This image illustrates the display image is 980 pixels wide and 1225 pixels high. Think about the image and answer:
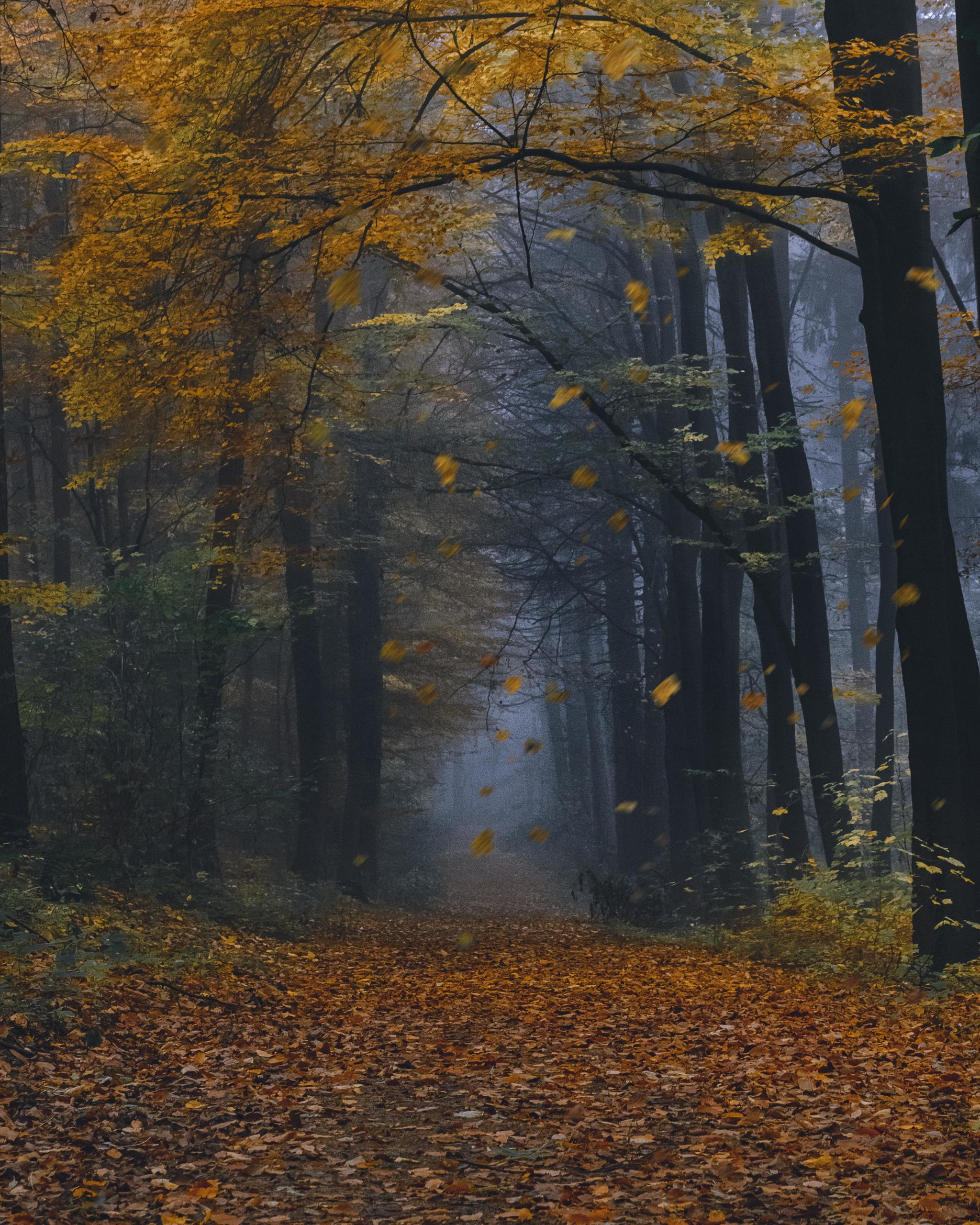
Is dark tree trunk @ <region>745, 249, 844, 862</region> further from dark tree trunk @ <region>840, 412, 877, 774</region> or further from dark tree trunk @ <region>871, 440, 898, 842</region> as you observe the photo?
dark tree trunk @ <region>840, 412, 877, 774</region>

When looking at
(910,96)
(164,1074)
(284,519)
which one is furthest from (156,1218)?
(284,519)

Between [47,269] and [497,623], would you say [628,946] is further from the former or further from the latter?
[497,623]

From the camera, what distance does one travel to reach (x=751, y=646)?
26.4 meters

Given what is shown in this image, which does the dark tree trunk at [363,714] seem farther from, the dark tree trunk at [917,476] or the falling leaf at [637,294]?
the dark tree trunk at [917,476]

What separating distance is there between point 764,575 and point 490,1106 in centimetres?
815

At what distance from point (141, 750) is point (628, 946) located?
234 inches

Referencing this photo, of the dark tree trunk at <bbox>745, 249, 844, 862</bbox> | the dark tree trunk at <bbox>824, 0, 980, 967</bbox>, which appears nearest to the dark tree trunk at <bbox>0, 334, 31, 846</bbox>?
the dark tree trunk at <bbox>745, 249, 844, 862</bbox>

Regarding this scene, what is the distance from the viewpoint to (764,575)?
40.5 feet

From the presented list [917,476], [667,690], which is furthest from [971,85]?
[667,690]

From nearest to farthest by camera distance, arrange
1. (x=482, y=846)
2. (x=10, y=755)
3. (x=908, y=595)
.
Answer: (x=908, y=595) < (x=10, y=755) < (x=482, y=846)

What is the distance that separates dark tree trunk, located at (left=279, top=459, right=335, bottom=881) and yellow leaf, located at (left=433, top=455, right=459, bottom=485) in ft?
6.91

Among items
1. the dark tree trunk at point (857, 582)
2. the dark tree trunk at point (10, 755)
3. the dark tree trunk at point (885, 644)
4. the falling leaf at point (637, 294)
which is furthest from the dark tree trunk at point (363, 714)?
the dark tree trunk at point (857, 582)

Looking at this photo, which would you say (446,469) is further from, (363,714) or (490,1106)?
(490,1106)

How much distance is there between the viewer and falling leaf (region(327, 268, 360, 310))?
9047mm
